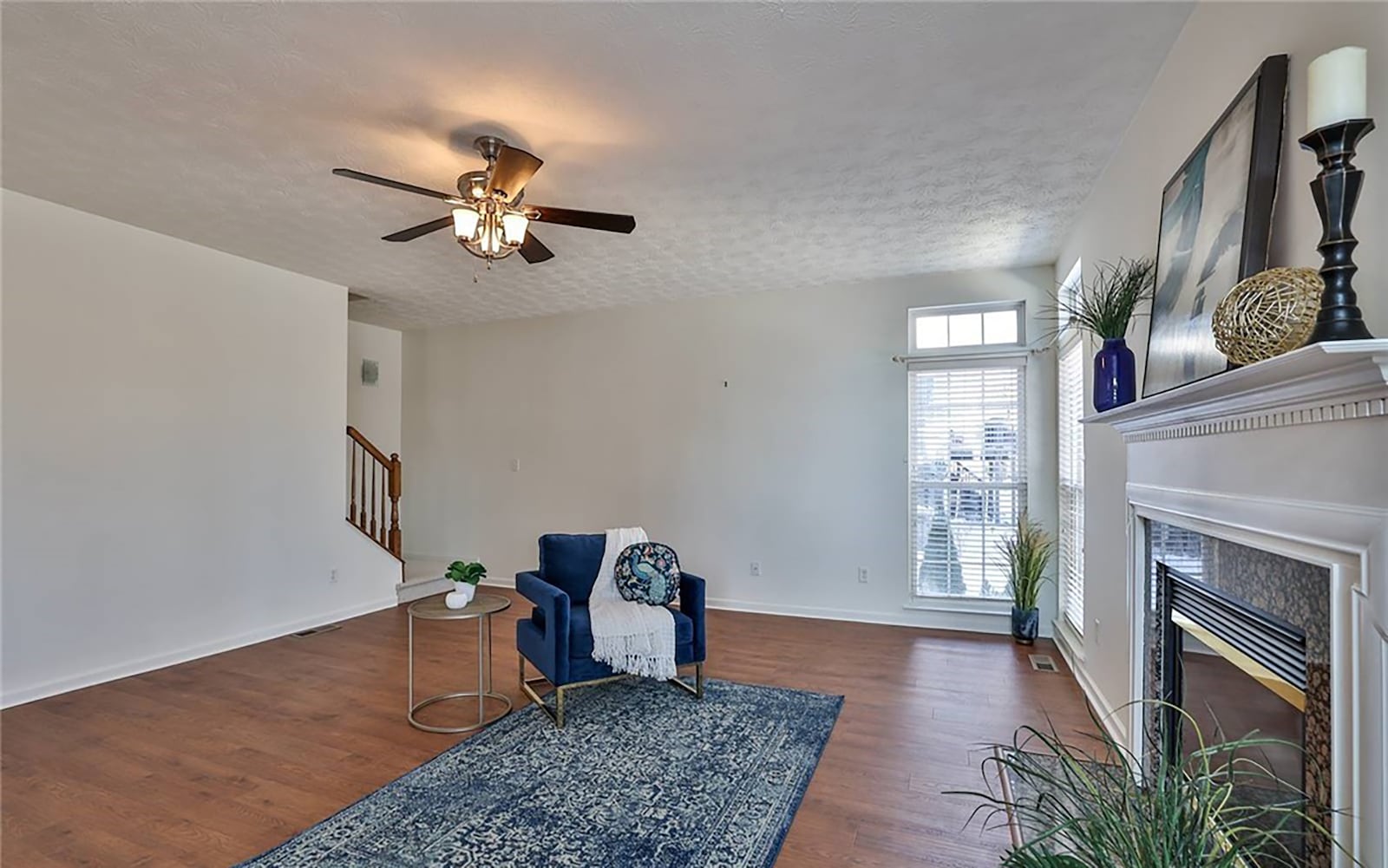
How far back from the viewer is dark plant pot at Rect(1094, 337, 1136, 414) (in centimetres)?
244

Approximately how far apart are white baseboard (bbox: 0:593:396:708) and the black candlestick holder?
212 inches

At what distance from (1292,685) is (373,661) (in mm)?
4383

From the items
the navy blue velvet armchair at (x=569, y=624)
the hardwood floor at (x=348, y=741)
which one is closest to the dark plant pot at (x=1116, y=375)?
the hardwood floor at (x=348, y=741)

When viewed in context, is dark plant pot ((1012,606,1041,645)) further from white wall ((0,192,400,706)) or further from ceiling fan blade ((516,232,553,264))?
white wall ((0,192,400,706))

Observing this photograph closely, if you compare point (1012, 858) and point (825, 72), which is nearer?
point (1012, 858)

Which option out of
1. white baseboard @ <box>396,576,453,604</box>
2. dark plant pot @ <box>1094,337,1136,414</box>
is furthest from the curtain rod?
white baseboard @ <box>396,576,453,604</box>

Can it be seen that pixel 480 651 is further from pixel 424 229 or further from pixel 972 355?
pixel 972 355

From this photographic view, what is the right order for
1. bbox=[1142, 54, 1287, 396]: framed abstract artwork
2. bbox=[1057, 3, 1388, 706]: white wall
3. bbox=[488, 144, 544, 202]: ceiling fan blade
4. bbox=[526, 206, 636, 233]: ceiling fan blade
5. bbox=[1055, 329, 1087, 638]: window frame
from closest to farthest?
1. bbox=[1057, 3, 1388, 706]: white wall
2. bbox=[1142, 54, 1287, 396]: framed abstract artwork
3. bbox=[488, 144, 544, 202]: ceiling fan blade
4. bbox=[526, 206, 636, 233]: ceiling fan blade
5. bbox=[1055, 329, 1087, 638]: window frame

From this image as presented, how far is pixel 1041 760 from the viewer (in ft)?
9.00

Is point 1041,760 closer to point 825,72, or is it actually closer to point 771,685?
point 771,685

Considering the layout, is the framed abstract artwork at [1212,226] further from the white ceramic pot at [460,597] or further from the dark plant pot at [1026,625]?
the white ceramic pot at [460,597]

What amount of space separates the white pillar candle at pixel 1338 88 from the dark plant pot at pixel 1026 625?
394 centimetres

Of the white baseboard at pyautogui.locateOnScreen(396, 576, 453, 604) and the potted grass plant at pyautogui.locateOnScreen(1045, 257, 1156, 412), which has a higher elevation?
the potted grass plant at pyautogui.locateOnScreen(1045, 257, 1156, 412)

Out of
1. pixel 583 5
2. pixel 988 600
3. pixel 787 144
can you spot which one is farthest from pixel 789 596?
pixel 583 5
